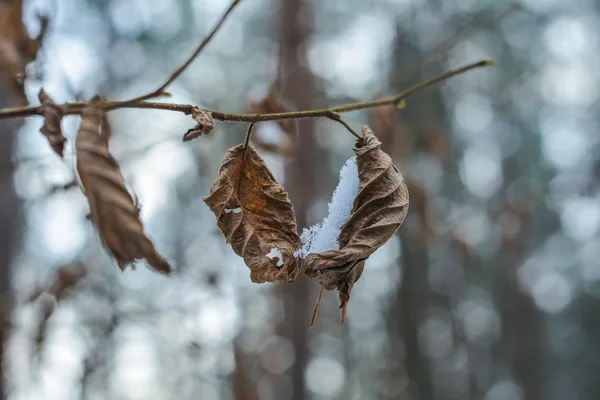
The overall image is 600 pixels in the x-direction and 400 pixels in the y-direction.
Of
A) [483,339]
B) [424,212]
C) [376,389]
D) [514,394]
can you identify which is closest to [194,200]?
[424,212]

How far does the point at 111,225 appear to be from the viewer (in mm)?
701

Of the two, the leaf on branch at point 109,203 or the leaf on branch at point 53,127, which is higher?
the leaf on branch at point 53,127

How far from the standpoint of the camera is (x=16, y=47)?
4.89 ft

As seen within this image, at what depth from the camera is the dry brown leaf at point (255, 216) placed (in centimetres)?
92

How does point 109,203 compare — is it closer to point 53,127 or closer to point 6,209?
point 53,127

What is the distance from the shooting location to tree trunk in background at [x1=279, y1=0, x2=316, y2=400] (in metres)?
4.19

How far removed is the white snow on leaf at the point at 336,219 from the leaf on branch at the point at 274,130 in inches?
33.4

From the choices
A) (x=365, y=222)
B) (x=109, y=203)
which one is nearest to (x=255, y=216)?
(x=365, y=222)

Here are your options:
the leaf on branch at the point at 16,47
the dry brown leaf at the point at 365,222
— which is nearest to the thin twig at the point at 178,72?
the dry brown leaf at the point at 365,222

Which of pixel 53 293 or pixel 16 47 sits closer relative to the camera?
pixel 16 47

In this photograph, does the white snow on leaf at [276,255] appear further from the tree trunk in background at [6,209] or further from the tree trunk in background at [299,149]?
the tree trunk in background at [299,149]

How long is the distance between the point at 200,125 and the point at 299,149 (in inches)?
152

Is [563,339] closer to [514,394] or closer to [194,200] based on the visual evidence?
[514,394]

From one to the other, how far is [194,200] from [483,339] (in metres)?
11.6
